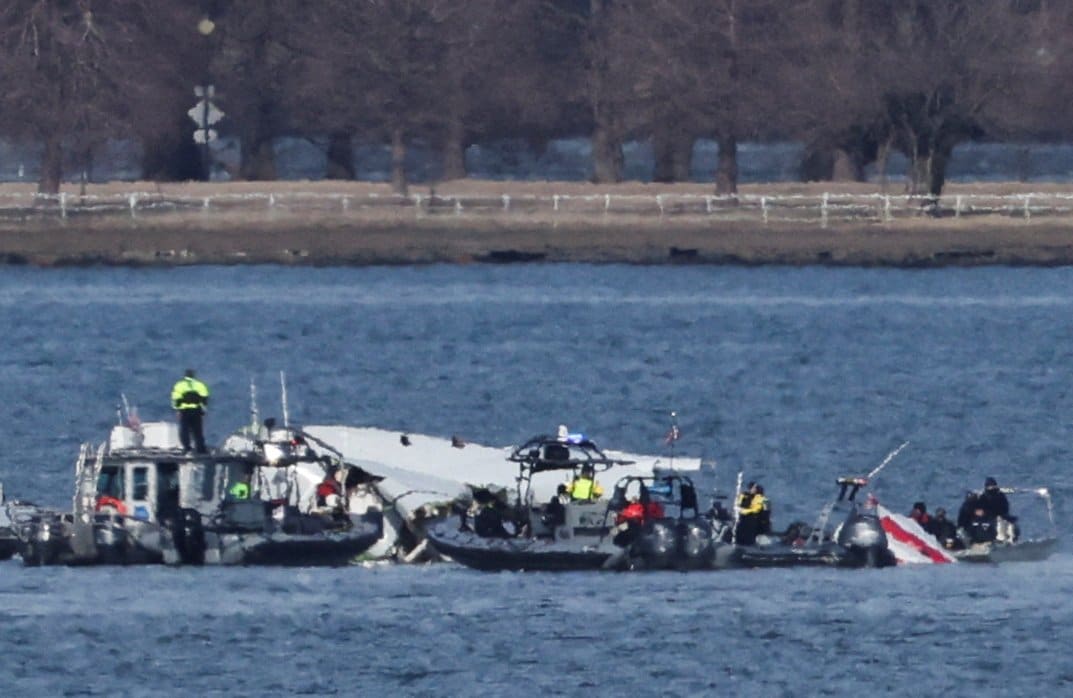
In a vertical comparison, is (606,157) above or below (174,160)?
below

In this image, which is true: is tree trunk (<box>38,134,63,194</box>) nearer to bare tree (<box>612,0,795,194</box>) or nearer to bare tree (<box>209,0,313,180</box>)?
bare tree (<box>209,0,313,180</box>)

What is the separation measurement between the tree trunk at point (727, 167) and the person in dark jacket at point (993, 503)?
6587cm

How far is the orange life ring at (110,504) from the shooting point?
1704 inches

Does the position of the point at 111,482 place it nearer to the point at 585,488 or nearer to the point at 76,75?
the point at 585,488

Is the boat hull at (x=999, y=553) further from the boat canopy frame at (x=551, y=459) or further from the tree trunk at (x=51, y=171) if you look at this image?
the tree trunk at (x=51, y=171)

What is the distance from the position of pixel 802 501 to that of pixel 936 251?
49948 millimetres

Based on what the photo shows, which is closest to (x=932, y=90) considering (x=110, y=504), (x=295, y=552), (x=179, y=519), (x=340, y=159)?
(x=340, y=159)

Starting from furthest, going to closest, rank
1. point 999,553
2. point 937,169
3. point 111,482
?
point 937,169 → point 999,553 → point 111,482

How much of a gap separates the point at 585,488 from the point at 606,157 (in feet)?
252

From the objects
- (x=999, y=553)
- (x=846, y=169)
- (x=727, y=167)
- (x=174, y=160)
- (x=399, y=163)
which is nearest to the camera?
(x=999, y=553)

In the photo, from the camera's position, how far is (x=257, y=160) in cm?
12119

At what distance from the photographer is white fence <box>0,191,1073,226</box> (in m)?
103

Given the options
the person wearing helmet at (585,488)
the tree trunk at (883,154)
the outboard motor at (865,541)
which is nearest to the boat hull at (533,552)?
the person wearing helmet at (585,488)

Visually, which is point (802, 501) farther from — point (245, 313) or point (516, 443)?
point (245, 313)
